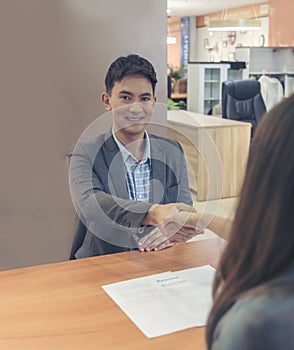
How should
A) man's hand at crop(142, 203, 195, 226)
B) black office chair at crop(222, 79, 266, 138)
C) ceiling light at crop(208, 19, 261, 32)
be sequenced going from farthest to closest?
ceiling light at crop(208, 19, 261, 32), black office chair at crop(222, 79, 266, 138), man's hand at crop(142, 203, 195, 226)

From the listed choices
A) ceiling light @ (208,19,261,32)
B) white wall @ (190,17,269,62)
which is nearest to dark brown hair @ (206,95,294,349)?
ceiling light @ (208,19,261,32)

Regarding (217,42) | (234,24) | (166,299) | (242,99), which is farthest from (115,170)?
(217,42)

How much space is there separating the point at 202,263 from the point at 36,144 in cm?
105

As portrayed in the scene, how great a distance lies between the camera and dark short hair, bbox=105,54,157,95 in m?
1.91

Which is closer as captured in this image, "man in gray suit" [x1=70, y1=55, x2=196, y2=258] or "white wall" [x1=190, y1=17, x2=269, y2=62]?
"man in gray suit" [x1=70, y1=55, x2=196, y2=258]

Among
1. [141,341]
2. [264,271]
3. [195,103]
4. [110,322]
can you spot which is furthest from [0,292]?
[195,103]

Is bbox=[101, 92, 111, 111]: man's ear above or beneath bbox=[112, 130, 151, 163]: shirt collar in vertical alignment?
above

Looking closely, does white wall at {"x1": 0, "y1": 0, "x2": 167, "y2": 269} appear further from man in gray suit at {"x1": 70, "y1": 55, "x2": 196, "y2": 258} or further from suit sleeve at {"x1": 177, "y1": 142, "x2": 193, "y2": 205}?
suit sleeve at {"x1": 177, "y1": 142, "x2": 193, "y2": 205}

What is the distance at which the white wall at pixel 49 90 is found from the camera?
2.06 m

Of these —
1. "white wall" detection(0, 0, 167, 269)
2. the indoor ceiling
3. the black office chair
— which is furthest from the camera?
the indoor ceiling

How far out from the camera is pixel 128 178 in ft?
5.66

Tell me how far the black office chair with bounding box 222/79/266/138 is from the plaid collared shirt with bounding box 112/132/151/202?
3553 mm

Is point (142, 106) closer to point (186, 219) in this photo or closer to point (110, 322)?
point (186, 219)

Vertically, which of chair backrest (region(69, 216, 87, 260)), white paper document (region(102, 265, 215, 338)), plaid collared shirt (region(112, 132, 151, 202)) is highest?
plaid collared shirt (region(112, 132, 151, 202))
